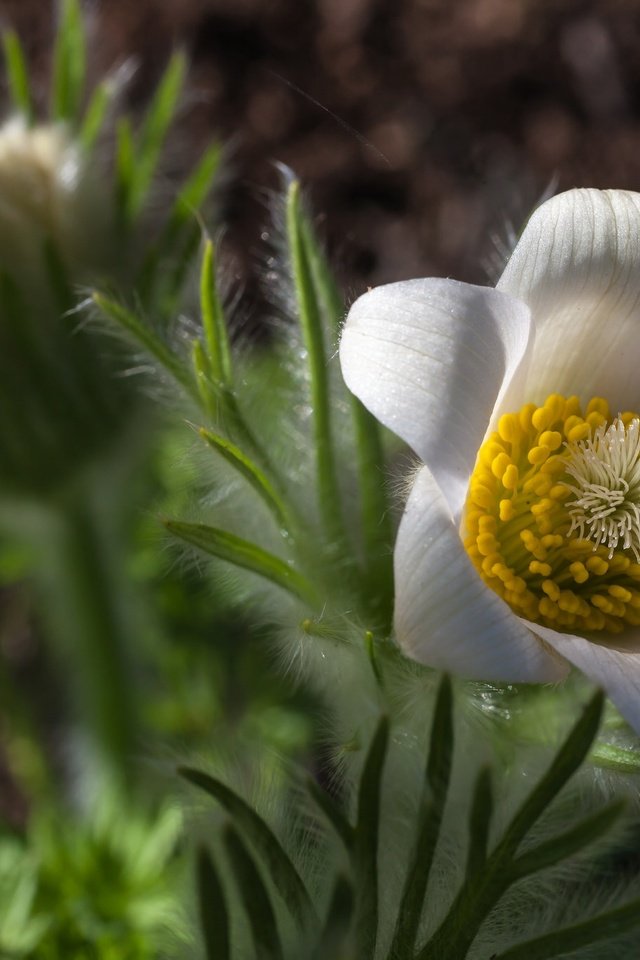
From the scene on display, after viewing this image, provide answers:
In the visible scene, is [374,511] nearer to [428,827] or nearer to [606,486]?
[606,486]

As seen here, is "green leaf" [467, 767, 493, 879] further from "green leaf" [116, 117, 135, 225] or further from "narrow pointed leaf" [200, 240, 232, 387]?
"green leaf" [116, 117, 135, 225]

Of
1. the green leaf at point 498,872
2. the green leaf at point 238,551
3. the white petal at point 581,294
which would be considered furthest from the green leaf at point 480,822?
the white petal at point 581,294

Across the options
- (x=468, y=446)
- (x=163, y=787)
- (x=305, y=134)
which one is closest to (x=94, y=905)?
(x=163, y=787)

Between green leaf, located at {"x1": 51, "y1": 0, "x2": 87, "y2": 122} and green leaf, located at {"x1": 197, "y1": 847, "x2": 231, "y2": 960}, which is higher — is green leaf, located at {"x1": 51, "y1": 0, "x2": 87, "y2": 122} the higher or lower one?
the higher one

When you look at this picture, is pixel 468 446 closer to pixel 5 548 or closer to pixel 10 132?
pixel 10 132

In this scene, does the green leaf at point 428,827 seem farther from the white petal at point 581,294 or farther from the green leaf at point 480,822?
the white petal at point 581,294

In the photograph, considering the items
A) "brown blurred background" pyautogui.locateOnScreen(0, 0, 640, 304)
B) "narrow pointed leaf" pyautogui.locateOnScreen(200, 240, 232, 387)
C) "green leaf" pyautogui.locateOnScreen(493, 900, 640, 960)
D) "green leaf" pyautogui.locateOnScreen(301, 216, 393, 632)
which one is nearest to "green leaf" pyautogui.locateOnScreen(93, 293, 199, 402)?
"narrow pointed leaf" pyautogui.locateOnScreen(200, 240, 232, 387)

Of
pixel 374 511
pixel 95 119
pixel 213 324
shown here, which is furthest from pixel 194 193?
pixel 374 511
